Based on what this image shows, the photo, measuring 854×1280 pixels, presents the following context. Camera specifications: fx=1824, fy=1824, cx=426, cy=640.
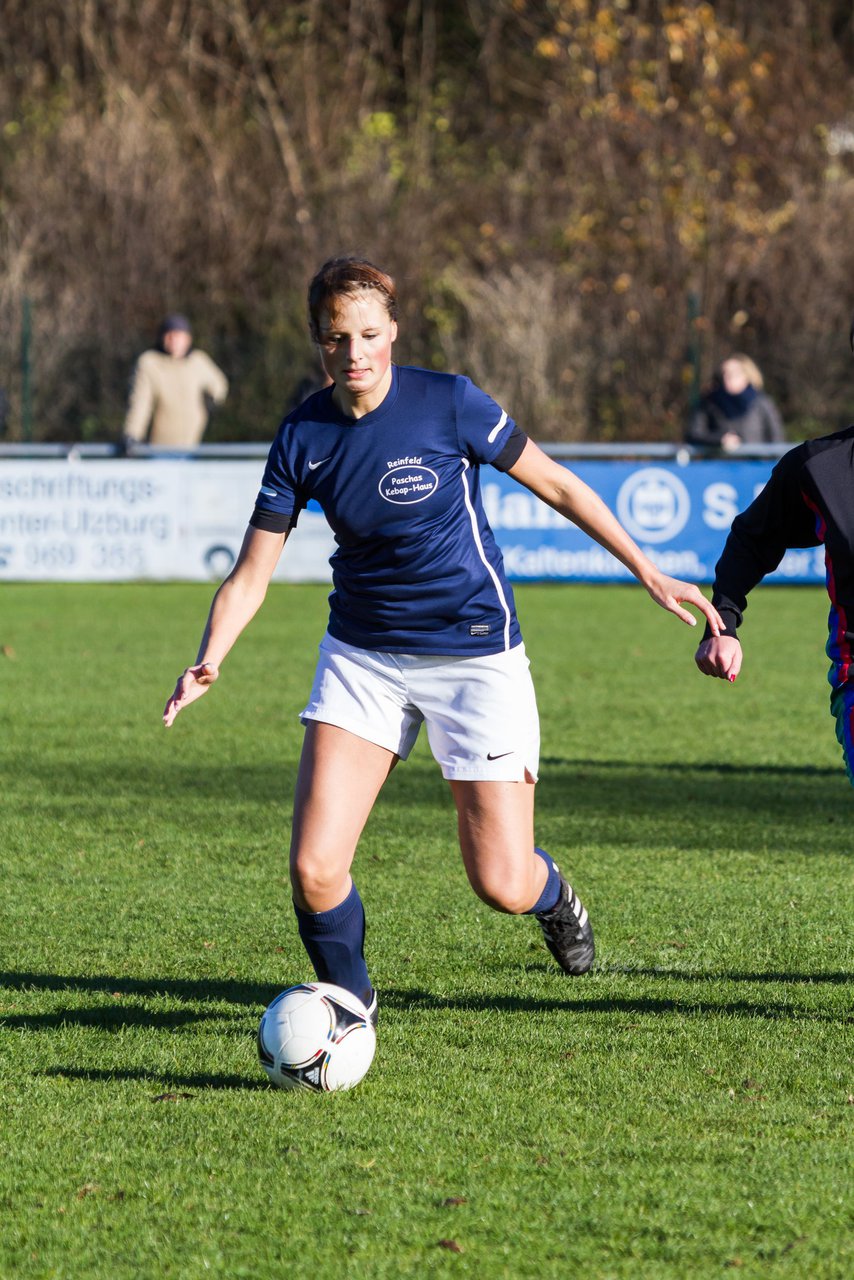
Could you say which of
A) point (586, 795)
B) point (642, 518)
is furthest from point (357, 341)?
point (642, 518)

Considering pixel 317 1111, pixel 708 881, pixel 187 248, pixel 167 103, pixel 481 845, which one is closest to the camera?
pixel 317 1111

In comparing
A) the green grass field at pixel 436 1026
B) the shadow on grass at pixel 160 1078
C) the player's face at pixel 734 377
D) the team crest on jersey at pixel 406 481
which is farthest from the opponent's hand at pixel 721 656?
the player's face at pixel 734 377

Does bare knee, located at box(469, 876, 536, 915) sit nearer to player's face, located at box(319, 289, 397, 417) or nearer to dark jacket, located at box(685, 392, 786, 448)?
player's face, located at box(319, 289, 397, 417)

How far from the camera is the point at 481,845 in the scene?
4.90 m

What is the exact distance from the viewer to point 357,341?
14.8ft

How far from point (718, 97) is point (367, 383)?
81.8 ft

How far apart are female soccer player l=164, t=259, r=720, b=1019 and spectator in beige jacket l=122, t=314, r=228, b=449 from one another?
13941mm

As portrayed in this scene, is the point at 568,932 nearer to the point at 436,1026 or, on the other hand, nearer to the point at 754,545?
the point at 436,1026

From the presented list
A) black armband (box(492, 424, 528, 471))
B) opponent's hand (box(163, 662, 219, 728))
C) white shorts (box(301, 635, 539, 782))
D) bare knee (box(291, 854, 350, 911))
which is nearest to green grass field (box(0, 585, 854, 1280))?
bare knee (box(291, 854, 350, 911))

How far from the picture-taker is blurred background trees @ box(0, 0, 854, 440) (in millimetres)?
22766

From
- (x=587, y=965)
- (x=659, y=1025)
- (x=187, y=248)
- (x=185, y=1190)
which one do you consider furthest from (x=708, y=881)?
(x=187, y=248)

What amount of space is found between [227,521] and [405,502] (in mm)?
12892

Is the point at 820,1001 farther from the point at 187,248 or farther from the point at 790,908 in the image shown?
the point at 187,248

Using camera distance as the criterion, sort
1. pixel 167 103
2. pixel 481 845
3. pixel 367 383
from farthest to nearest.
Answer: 1. pixel 167 103
2. pixel 481 845
3. pixel 367 383
